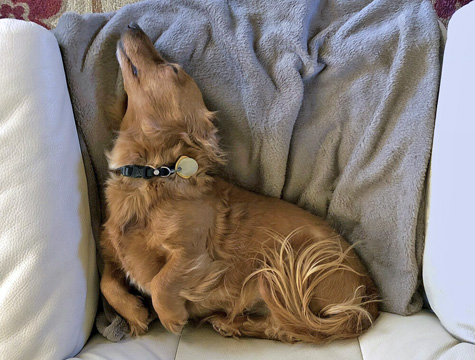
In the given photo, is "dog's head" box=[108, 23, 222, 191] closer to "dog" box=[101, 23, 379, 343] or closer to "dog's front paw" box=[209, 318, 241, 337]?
"dog" box=[101, 23, 379, 343]

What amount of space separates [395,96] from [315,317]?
0.88 meters

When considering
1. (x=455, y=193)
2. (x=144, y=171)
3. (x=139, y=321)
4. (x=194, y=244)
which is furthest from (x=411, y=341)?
(x=144, y=171)

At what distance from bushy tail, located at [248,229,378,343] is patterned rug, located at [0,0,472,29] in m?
1.21

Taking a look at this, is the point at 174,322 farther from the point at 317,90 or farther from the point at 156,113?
the point at 317,90

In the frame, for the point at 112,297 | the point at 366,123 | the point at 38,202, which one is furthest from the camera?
the point at 366,123

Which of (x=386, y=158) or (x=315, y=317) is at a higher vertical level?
(x=386, y=158)

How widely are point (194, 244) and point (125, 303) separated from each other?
1.09ft

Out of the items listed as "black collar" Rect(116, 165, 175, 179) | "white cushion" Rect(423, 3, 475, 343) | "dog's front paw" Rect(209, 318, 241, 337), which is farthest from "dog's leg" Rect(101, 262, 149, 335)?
"white cushion" Rect(423, 3, 475, 343)

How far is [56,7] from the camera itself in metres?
1.89

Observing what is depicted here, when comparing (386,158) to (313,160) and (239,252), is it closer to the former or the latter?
(313,160)

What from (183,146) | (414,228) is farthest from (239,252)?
(414,228)

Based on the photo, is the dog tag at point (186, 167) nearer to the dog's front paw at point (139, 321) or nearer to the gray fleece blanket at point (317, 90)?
the gray fleece blanket at point (317, 90)

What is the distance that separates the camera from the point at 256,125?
1.62 metres

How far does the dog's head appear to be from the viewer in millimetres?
1462
